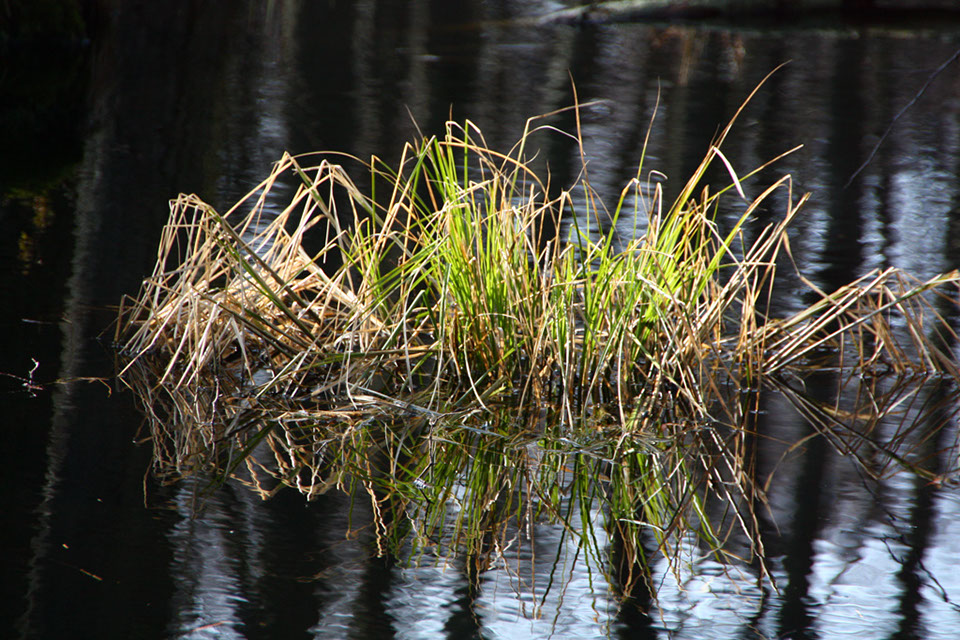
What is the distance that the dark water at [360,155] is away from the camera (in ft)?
4.92

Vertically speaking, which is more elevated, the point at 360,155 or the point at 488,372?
the point at 360,155

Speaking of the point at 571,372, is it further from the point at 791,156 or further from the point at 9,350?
the point at 791,156

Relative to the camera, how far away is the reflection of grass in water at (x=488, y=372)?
6.26 ft

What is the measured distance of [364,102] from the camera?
20.7ft

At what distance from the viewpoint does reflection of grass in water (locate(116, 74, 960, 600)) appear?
1907 millimetres

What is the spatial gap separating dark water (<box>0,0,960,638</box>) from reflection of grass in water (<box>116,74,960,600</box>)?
0.11m

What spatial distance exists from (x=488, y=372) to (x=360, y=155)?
2.82 metres

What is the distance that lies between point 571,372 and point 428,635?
937 mm

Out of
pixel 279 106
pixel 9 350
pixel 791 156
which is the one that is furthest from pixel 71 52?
pixel 9 350

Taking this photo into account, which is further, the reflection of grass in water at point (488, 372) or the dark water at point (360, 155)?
the reflection of grass in water at point (488, 372)

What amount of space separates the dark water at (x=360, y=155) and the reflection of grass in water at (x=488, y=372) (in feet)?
0.36

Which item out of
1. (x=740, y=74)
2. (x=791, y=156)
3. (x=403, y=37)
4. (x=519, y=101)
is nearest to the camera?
(x=791, y=156)

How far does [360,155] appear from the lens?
501cm

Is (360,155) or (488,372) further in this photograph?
(360,155)
